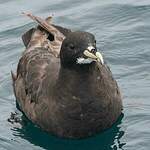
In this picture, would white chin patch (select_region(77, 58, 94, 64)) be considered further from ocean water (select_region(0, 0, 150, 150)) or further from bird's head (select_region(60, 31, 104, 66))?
ocean water (select_region(0, 0, 150, 150))

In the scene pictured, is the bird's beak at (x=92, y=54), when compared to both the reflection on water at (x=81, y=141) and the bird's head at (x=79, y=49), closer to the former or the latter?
the bird's head at (x=79, y=49)

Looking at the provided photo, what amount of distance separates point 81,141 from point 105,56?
2.32 metres

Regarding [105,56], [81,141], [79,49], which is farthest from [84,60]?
[105,56]

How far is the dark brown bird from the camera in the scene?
8.99 metres

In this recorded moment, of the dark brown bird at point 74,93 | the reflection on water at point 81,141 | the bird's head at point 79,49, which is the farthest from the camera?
the reflection on water at point 81,141

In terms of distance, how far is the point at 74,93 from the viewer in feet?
30.5

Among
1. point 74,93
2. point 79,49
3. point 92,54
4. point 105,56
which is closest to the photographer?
point 92,54

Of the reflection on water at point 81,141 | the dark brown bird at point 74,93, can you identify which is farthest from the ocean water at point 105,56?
the dark brown bird at point 74,93

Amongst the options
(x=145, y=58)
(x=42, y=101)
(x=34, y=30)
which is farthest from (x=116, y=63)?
(x=42, y=101)

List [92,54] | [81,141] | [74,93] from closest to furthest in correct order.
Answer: [92,54] < [74,93] < [81,141]

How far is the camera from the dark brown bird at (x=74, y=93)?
8.99 metres

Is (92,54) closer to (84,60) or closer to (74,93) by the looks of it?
(84,60)

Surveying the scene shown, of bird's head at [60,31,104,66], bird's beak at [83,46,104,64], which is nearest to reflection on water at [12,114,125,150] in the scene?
bird's head at [60,31,104,66]

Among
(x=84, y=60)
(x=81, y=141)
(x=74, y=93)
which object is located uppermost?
(x=84, y=60)
